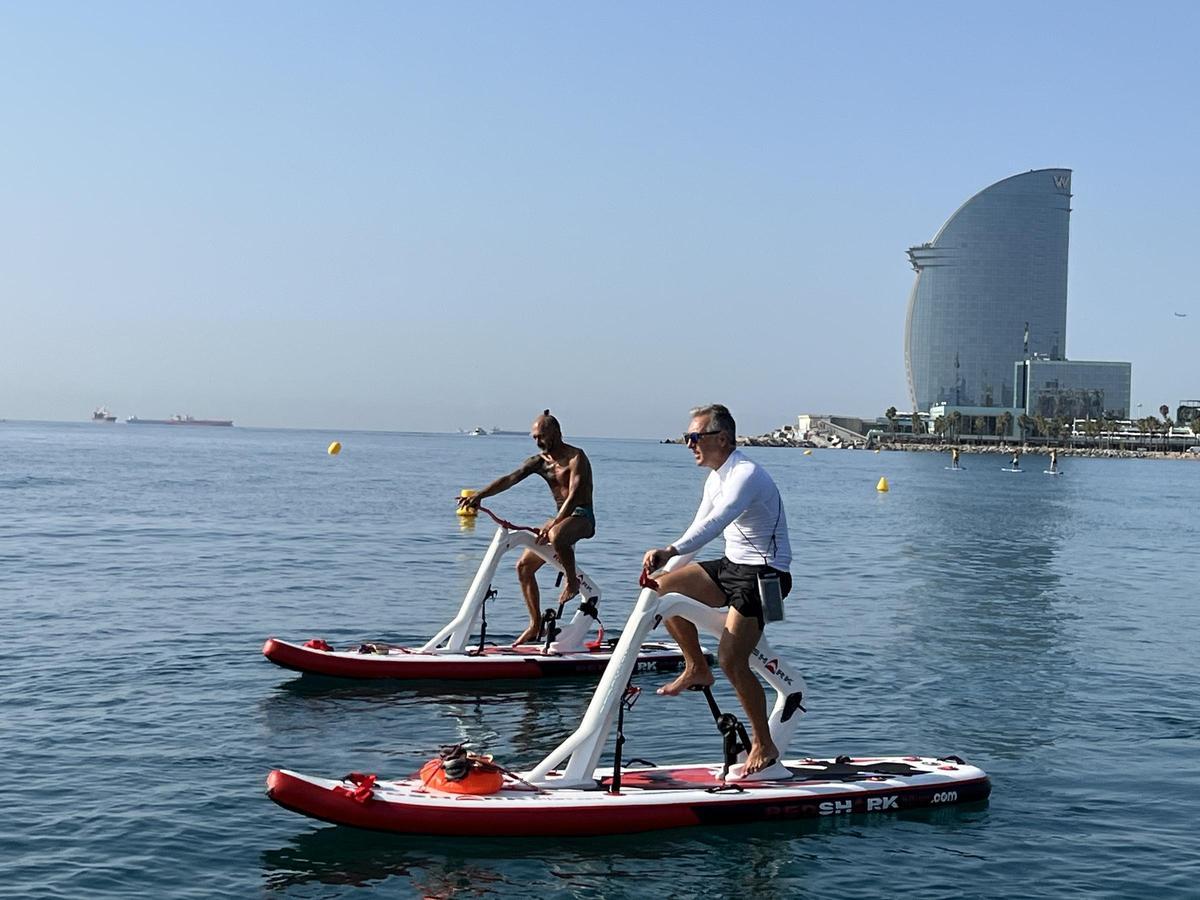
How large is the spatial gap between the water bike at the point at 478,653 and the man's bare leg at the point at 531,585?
0.13m

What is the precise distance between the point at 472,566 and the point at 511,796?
20663 mm

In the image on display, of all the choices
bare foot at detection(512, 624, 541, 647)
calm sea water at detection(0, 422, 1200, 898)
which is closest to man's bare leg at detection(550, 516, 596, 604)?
bare foot at detection(512, 624, 541, 647)

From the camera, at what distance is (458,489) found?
6944 centimetres

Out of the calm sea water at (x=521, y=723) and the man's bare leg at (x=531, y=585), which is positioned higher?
the man's bare leg at (x=531, y=585)

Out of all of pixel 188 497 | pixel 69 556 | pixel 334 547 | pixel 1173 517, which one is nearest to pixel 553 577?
pixel 334 547

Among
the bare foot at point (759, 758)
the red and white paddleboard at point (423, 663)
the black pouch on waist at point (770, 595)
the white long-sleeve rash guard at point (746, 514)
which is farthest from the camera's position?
the red and white paddleboard at point (423, 663)

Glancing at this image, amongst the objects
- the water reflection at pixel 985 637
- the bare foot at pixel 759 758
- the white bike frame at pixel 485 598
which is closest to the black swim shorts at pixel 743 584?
the bare foot at pixel 759 758

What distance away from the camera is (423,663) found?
14797 mm

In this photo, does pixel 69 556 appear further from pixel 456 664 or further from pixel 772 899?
pixel 772 899

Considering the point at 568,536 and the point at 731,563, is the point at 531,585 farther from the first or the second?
the point at 731,563

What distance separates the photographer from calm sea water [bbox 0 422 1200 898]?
8898mm

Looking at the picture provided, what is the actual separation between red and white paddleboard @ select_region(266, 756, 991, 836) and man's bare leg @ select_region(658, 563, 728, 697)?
0.90 meters

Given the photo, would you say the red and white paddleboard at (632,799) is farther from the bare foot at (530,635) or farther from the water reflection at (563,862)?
the bare foot at (530,635)

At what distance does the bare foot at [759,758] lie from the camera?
33.0 ft
